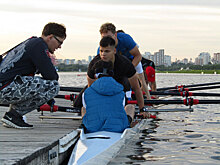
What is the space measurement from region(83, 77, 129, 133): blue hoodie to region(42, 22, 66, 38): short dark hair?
1135mm

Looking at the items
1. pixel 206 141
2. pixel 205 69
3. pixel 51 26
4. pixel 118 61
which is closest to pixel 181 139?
pixel 206 141

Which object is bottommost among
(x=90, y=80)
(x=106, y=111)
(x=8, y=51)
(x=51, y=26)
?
(x=106, y=111)

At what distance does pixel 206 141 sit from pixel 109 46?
11.8 ft

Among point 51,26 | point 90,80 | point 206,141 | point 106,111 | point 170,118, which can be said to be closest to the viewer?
point 106,111

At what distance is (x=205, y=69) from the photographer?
17438 cm

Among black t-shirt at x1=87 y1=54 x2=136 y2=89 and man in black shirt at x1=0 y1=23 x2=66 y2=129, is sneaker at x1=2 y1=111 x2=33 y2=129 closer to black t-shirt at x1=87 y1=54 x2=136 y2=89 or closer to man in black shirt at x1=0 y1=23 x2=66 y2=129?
man in black shirt at x1=0 y1=23 x2=66 y2=129

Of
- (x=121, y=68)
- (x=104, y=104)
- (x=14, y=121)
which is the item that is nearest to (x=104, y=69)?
(x=104, y=104)

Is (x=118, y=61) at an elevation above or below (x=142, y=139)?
above

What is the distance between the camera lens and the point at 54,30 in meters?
6.19

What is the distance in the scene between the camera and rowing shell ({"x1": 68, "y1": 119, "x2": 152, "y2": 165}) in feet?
16.5

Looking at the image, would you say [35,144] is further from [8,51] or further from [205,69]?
[205,69]

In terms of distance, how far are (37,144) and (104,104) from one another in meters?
1.21

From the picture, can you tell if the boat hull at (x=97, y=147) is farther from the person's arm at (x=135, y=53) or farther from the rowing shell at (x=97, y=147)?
the person's arm at (x=135, y=53)

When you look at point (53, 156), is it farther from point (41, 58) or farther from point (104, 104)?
point (41, 58)
